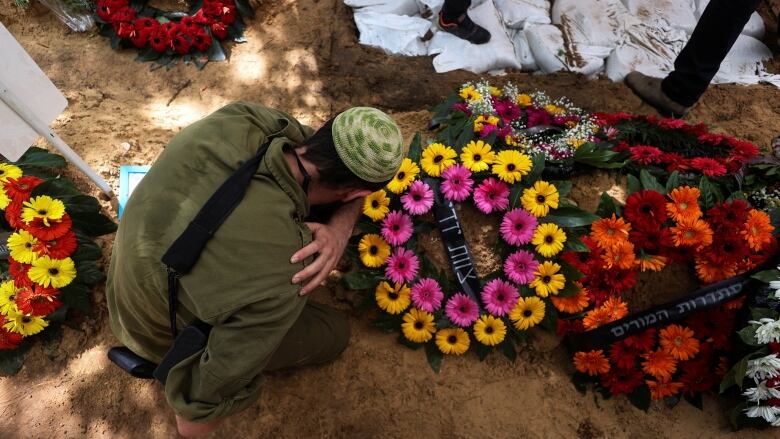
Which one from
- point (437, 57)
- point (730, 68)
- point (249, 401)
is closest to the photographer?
point (249, 401)

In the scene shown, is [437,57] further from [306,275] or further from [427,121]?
[306,275]

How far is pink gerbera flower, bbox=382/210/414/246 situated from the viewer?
106 inches

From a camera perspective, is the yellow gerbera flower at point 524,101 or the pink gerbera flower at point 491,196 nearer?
the pink gerbera flower at point 491,196

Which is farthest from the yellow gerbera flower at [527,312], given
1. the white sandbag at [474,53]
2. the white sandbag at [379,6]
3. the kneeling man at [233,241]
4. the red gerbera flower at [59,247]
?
the white sandbag at [379,6]

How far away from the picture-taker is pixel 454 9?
405 centimetres

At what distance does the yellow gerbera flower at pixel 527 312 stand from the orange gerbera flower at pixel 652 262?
59 centimetres

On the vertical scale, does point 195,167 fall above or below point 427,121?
above

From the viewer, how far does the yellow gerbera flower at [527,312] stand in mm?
2607

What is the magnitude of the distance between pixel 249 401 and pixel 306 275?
57 centimetres

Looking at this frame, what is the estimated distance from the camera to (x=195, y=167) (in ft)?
5.16

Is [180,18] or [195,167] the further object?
[180,18]

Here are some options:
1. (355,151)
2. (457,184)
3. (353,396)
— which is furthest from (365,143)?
(353,396)

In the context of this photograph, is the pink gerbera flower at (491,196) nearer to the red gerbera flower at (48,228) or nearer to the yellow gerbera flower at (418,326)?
the yellow gerbera flower at (418,326)

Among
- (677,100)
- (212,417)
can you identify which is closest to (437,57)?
(677,100)
